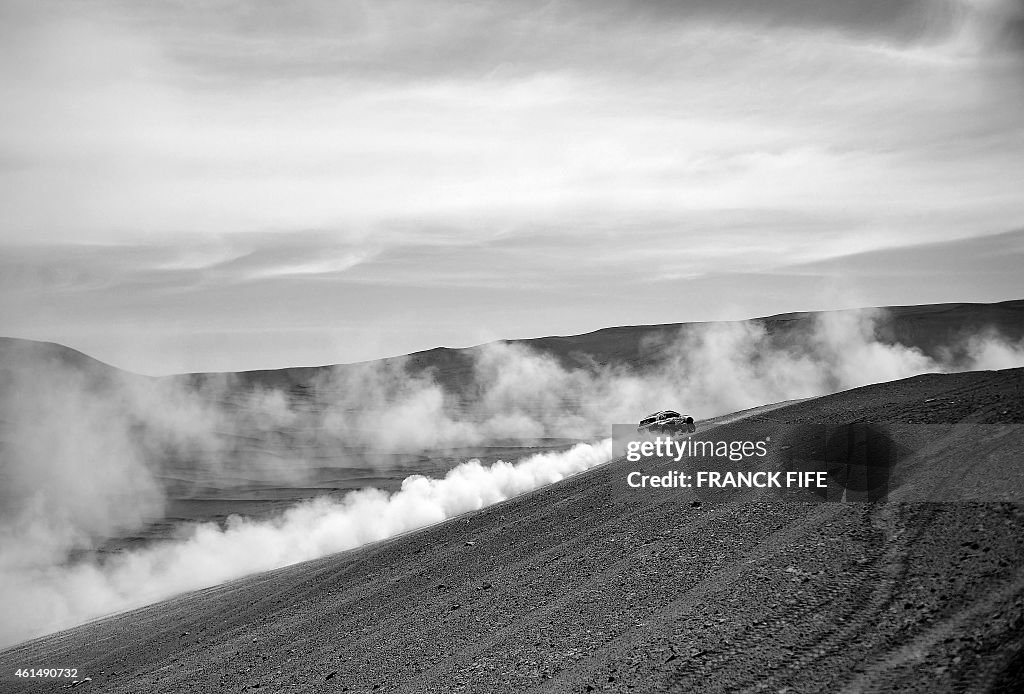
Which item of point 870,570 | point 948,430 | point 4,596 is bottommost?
point 4,596

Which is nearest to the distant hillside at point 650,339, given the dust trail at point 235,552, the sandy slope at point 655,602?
the dust trail at point 235,552

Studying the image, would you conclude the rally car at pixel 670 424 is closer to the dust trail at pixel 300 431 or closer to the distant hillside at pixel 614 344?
the dust trail at pixel 300 431

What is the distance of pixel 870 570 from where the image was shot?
51.4 ft

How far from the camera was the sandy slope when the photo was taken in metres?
13.1

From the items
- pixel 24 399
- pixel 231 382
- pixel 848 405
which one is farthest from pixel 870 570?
pixel 231 382

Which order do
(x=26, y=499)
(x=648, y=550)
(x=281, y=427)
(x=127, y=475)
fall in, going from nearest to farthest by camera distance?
(x=648, y=550), (x=26, y=499), (x=127, y=475), (x=281, y=427)

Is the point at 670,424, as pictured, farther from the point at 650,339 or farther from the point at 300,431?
the point at 650,339

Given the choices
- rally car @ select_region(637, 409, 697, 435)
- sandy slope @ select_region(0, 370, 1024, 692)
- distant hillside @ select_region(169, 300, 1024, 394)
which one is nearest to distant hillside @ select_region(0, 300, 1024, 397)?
distant hillside @ select_region(169, 300, 1024, 394)

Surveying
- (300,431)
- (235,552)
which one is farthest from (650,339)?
(235,552)

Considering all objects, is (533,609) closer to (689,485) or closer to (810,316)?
(689,485)

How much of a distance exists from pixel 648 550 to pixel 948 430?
30.2 feet

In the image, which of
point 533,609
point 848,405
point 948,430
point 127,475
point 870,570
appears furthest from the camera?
point 127,475

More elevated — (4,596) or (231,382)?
(231,382)

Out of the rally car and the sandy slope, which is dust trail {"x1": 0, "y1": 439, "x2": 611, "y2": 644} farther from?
the sandy slope
